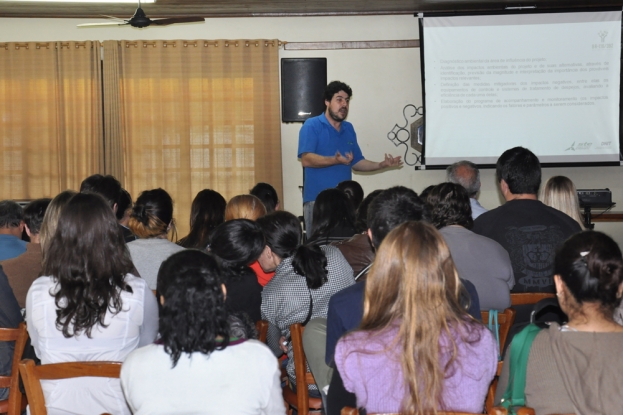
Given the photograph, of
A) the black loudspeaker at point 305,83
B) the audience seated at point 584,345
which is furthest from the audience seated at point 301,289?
the black loudspeaker at point 305,83

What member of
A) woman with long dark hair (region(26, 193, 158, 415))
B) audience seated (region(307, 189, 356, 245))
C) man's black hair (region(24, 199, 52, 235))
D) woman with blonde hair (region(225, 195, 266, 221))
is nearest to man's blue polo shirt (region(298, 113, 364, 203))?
woman with blonde hair (region(225, 195, 266, 221))

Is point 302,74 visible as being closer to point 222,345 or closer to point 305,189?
point 305,189

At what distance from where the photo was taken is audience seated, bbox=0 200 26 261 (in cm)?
313

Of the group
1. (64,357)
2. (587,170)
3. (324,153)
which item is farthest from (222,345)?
(587,170)

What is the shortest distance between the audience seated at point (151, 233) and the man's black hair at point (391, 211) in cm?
129

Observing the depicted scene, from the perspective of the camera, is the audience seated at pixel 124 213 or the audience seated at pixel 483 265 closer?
the audience seated at pixel 483 265

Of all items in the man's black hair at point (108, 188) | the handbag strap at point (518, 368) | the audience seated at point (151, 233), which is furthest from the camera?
the man's black hair at point (108, 188)

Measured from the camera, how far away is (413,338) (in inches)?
62.5

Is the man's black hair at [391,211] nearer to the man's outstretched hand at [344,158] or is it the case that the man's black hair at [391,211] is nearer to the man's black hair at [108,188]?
the man's black hair at [108,188]

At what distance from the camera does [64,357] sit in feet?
6.73

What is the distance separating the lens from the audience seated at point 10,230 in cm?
313

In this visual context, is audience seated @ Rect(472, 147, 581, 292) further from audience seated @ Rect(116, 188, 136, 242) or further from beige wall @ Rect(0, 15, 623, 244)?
beige wall @ Rect(0, 15, 623, 244)

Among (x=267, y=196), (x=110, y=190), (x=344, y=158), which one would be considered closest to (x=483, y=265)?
(x=110, y=190)

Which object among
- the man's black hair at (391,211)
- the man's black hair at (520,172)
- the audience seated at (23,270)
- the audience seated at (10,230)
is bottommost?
the audience seated at (23,270)
